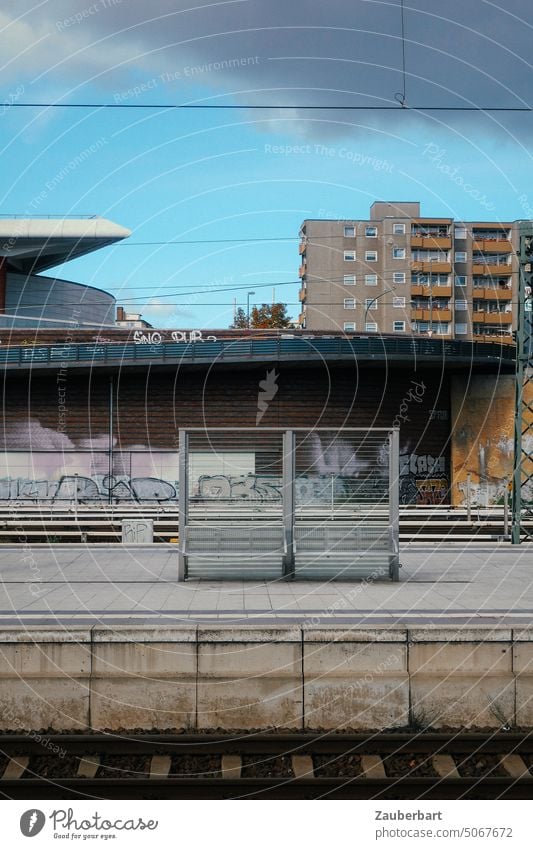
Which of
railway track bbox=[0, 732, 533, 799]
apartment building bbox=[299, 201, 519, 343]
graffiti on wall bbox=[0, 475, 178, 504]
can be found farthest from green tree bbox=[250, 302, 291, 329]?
railway track bbox=[0, 732, 533, 799]

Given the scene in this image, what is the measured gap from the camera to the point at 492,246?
84.6 meters

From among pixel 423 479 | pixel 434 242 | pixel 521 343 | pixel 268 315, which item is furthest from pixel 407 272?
pixel 521 343

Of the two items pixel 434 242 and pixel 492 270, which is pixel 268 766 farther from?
pixel 492 270

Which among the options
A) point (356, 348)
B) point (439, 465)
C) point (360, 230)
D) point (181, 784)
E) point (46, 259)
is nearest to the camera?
point (181, 784)

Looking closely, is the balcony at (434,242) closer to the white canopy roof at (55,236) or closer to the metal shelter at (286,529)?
the white canopy roof at (55,236)

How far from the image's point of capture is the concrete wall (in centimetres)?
1020

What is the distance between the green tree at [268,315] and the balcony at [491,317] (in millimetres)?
26857

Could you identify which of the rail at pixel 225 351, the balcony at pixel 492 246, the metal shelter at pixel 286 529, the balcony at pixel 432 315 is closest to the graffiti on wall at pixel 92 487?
the rail at pixel 225 351

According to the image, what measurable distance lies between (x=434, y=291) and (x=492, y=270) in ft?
21.2

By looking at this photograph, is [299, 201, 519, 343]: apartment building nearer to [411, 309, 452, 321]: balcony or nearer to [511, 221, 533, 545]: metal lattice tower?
[411, 309, 452, 321]: balcony

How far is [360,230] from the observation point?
8031 cm

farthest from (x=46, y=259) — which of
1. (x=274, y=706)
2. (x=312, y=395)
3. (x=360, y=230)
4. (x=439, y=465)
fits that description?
(x=274, y=706)

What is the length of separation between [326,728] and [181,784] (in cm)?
209

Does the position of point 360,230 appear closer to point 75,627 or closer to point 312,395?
point 312,395
